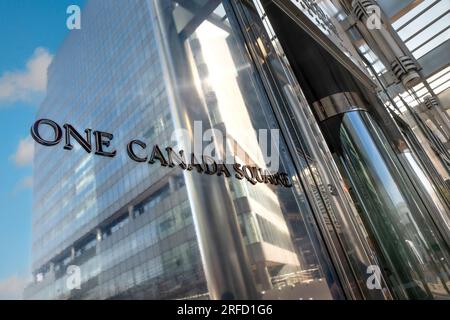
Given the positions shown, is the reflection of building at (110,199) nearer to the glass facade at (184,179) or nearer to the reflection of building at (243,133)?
the glass facade at (184,179)

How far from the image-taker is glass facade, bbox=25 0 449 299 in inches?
30.2

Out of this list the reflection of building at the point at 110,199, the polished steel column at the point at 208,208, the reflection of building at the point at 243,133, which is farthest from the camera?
the reflection of building at the point at 243,133

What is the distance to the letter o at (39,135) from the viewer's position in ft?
2.47

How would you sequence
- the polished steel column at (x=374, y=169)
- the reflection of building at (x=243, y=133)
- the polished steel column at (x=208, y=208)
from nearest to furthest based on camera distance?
the polished steel column at (x=208, y=208) → the reflection of building at (x=243, y=133) → the polished steel column at (x=374, y=169)

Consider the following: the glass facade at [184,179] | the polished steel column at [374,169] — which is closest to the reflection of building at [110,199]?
the glass facade at [184,179]

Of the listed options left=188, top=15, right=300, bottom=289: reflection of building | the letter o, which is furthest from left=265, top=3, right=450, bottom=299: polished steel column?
the letter o

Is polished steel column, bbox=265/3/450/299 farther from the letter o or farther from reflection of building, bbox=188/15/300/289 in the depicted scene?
the letter o

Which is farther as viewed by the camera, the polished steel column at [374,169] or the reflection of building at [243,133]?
the polished steel column at [374,169]

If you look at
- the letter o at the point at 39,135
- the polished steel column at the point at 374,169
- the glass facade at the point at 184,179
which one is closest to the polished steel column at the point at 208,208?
the glass facade at the point at 184,179

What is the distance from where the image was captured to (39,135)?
756 mm

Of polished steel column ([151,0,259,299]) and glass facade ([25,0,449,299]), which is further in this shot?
polished steel column ([151,0,259,299])

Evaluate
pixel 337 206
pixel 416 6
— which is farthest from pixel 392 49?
pixel 416 6

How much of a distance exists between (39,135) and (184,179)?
417 millimetres

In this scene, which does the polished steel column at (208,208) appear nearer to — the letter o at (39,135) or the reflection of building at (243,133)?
the reflection of building at (243,133)
